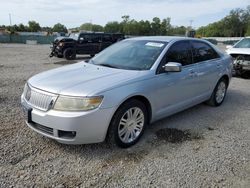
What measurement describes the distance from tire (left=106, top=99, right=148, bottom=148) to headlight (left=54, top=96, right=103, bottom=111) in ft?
1.30

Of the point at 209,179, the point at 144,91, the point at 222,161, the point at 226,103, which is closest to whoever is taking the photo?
the point at 209,179

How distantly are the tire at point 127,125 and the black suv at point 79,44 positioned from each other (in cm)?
1212

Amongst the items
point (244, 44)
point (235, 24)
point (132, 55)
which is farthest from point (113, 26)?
point (132, 55)

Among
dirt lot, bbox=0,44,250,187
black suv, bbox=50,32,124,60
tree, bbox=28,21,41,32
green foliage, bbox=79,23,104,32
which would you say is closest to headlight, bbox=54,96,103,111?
dirt lot, bbox=0,44,250,187

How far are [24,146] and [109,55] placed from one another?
6.81ft

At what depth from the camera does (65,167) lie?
10.3 feet

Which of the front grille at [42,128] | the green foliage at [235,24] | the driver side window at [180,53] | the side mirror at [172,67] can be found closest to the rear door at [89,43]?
the driver side window at [180,53]

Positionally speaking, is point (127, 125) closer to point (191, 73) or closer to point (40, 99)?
point (40, 99)

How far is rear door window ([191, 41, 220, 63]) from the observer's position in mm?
4918

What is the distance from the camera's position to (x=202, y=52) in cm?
516

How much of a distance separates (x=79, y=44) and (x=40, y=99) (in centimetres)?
1312

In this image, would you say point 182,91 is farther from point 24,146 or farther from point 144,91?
point 24,146

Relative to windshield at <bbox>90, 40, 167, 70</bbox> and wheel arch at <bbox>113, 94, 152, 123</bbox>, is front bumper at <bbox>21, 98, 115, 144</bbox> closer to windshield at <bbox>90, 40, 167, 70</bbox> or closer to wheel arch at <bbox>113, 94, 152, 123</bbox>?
wheel arch at <bbox>113, 94, 152, 123</bbox>

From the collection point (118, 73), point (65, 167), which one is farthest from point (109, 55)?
point (65, 167)
